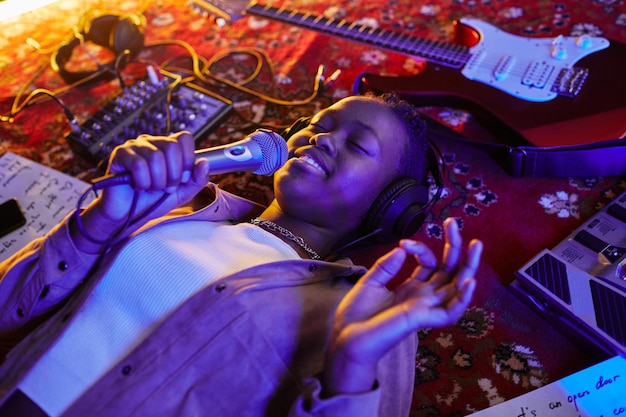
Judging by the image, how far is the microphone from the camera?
0.72 meters

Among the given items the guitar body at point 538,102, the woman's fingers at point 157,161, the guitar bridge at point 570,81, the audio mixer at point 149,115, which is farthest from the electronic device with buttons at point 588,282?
the audio mixer at point 149,115

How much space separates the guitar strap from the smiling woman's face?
1.28 ft

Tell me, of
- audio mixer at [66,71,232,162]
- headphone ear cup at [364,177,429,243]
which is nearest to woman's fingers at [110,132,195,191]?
headphone ear cup at [364,177,429,243]

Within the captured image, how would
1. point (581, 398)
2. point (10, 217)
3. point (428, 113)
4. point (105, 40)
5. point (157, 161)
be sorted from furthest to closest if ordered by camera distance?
point (105, 40), point (428, 113), point (10, 217), point (581, 398), point (157, 161)

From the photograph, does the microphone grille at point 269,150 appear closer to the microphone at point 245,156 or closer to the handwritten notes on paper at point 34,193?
the microphone at point 245,156

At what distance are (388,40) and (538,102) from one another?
1.58ft

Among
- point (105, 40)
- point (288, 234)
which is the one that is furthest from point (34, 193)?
point (288, 234)

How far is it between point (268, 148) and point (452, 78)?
2.74 ft

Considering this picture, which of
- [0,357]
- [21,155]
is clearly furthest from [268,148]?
[21,155]

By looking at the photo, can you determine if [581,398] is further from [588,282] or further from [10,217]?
[10,217]

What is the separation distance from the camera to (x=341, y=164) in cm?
97

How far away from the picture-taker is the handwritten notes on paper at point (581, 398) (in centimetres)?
93

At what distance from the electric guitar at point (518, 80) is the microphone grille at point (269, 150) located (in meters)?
0.66

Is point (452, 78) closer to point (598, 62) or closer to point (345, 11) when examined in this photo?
point (598, 62)
